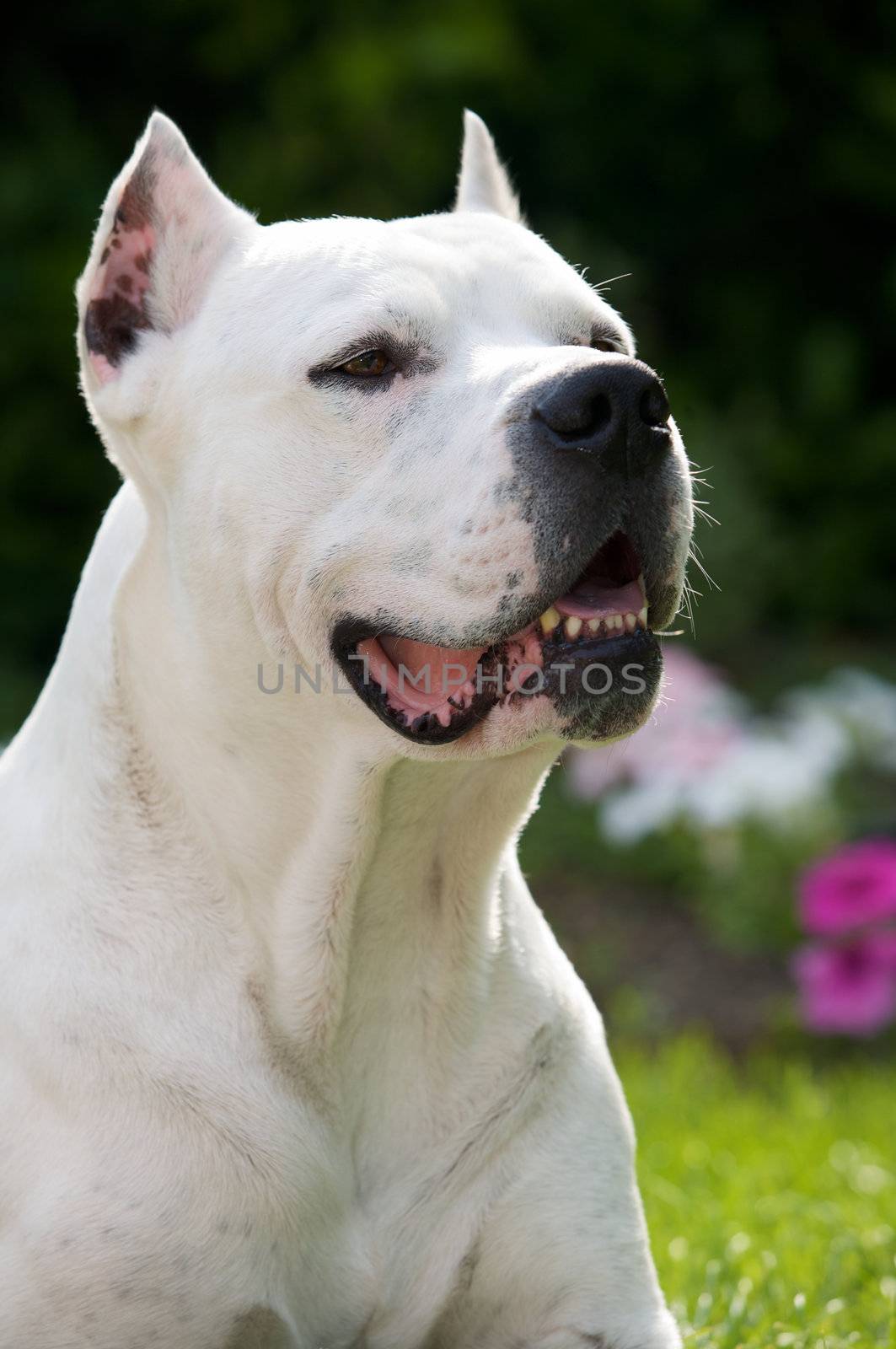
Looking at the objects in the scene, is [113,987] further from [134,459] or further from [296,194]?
[296,194]

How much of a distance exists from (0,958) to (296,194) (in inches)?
290

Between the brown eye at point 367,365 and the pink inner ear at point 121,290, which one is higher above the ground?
the pink inner ear at point 121,290

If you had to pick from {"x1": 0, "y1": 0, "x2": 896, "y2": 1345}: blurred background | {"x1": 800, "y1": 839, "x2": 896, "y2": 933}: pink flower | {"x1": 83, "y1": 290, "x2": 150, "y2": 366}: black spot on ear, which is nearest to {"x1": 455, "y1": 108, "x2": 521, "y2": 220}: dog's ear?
{"x1": 83, "y1": 290, "x2": 150, "y2": 366}: black spot on ear

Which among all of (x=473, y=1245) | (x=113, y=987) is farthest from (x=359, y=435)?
(x=473, y=1245)

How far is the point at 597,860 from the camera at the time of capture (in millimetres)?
7641

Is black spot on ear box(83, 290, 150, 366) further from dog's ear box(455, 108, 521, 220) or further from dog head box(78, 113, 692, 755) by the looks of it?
dog's ear box(455, 108, 521, 220)

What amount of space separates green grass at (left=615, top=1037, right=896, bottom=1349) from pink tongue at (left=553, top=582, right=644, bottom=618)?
1442mm

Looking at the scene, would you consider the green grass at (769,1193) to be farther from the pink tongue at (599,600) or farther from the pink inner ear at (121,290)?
the pink inner ear at (121,290)

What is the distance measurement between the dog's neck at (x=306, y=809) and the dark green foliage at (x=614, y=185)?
599 cm

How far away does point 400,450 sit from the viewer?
9.13 ft

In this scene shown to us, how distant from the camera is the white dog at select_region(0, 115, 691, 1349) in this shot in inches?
108

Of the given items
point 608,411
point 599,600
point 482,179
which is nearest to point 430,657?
point 599,600

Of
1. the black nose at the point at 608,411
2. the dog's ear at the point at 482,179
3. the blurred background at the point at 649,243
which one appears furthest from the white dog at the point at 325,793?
the blurred background at the point at 649,243

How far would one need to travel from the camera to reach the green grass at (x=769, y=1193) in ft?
11.6
